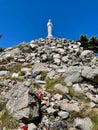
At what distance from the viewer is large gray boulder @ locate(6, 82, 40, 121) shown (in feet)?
38.9

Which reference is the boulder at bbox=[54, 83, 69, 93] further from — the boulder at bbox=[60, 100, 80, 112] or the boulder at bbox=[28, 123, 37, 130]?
the boulder at bbox=[28, 123, 37, 130]

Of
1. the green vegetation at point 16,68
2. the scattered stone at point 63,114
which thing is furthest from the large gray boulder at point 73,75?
the green vegetation at point 16,68

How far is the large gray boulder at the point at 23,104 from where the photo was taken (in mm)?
11859

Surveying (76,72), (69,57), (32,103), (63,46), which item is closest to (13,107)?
(32,103)

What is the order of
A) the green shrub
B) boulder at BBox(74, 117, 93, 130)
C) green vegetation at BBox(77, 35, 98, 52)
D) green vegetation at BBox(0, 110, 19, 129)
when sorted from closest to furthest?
green vegetation at BBox(0, 110, 19, 129), boulder at BBox(74, 117, 93, 130), the green shrub, green vegetation at BBox(77, 35, 98, 52)

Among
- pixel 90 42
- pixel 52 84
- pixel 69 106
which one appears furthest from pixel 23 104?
pixel 90 42

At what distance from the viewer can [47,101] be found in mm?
13609

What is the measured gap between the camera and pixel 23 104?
12172mm

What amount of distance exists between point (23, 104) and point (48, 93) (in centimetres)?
272

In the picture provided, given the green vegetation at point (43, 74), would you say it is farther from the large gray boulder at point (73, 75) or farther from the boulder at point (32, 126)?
the boulder at point (32, 126)

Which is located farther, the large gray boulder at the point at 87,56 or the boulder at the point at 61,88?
the large gray boulder at the point at 87,56

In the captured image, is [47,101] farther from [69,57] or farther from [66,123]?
[69,57]

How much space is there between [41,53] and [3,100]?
12.3 m

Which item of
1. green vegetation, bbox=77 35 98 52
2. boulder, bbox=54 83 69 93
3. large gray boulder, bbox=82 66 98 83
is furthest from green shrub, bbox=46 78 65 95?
green vegetation, bbox=77 35 98 52
